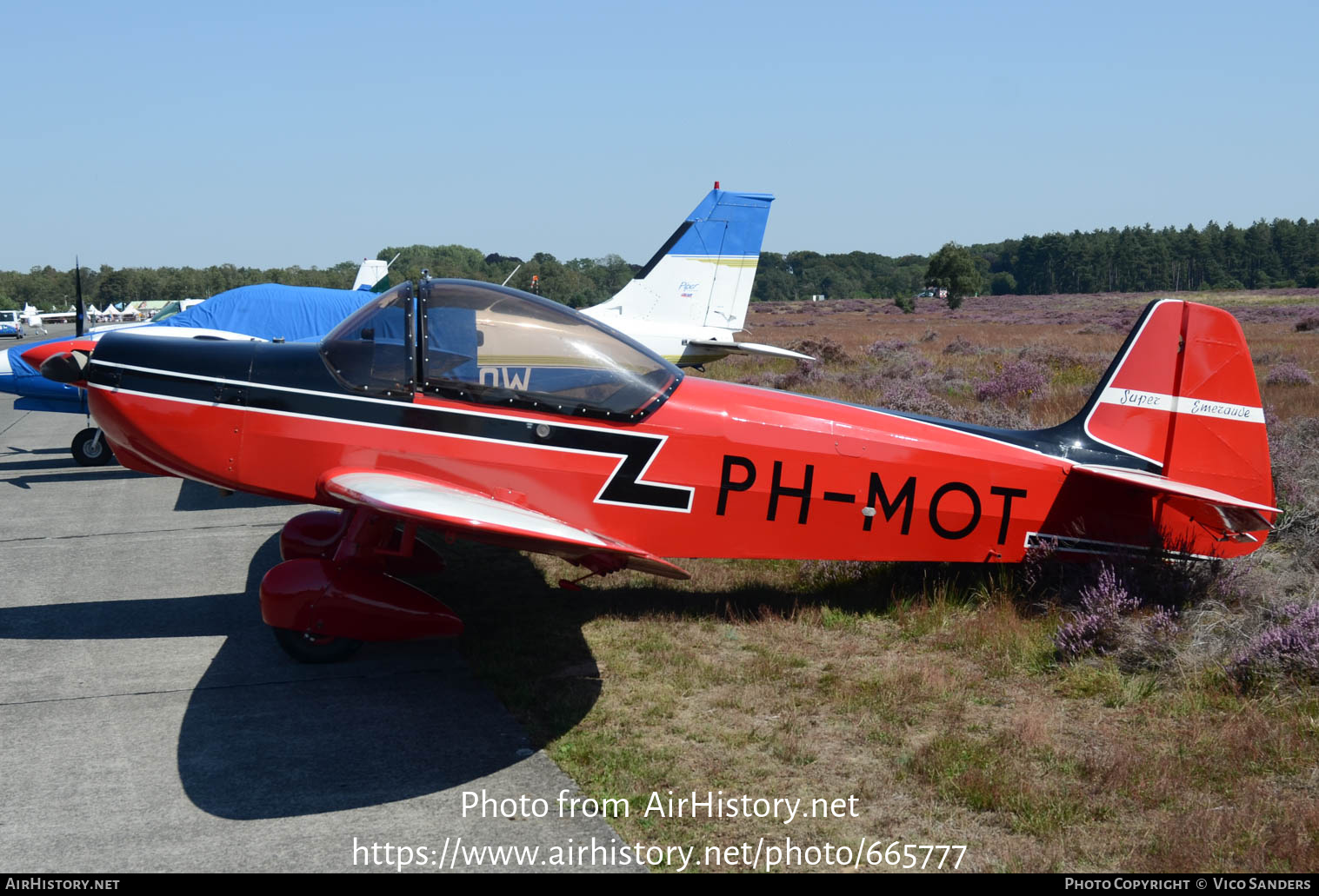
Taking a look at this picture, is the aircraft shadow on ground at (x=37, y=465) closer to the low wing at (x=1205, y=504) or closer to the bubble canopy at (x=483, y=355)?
the bubble canopy at (x=483, y=355)

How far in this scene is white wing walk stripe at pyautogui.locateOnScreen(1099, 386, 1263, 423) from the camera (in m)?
6.20

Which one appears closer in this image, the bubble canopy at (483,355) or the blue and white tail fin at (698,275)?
the bubble canopy at (483,355)

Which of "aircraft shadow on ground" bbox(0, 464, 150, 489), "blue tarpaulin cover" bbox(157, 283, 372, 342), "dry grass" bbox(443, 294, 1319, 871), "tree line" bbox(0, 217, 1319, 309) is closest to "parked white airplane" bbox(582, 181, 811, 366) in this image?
"blue tarpaulin cover" bbox(157, 283, 372, 342)

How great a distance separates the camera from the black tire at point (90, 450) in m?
13.1

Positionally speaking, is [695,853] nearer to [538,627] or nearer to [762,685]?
[762,685]

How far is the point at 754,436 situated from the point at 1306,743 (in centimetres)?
309

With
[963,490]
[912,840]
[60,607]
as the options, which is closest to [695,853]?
[912,840]

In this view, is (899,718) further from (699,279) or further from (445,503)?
(699,279)

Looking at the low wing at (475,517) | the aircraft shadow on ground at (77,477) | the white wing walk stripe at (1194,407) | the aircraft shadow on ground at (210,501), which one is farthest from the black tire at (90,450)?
the white wing walk stripe at (1194,407)

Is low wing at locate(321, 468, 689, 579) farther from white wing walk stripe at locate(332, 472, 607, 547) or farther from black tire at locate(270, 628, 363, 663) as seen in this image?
black tire at locate(270, 628, 363, 663)

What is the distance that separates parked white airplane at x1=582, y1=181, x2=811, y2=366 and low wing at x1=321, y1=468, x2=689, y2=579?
10.2 meters

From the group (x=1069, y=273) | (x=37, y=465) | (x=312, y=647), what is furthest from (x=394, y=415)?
(x=1069, y=273)

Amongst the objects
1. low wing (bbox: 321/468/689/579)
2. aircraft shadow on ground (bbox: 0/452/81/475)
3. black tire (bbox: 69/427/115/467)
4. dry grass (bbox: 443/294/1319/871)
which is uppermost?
low wing (bbox: 321/468/689/579)

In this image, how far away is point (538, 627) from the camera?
20.7ft
